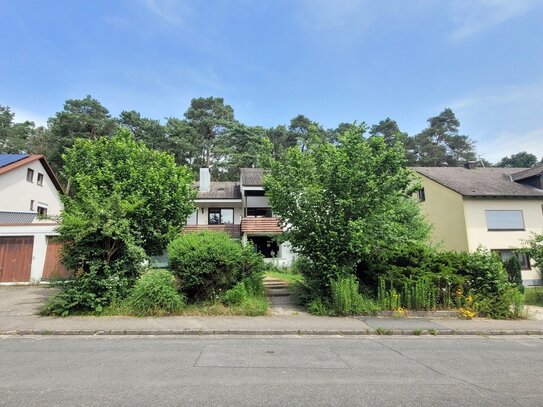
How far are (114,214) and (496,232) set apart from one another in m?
23.9

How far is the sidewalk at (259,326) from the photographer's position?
8.53m

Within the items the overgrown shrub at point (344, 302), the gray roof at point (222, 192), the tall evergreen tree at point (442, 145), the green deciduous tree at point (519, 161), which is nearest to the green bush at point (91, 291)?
the overgrown shrub at point (344, 302)

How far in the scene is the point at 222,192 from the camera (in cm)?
3000

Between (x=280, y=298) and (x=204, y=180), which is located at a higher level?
(x=204, y=180)

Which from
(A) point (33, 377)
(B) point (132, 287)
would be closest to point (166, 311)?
(B) point (132, 287)

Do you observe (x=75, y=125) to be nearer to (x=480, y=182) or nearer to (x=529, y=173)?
(x=480, y=182)

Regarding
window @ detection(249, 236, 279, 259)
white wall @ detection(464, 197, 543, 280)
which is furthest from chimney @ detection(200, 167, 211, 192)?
white wall @ detection(464, 197, 543, 280)

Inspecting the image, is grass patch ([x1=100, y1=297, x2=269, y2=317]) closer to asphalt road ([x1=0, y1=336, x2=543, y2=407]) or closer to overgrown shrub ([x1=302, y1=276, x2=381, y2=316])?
overgrown shrub ([x1=302, y1=276, x2=381, y2=316])

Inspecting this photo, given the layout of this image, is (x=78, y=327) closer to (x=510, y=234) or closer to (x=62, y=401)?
(x=62, y=401)

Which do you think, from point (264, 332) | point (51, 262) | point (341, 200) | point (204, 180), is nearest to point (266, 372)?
point (264, 332)

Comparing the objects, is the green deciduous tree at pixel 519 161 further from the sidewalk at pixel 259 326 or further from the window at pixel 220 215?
the sidewalk at pixel 259 326

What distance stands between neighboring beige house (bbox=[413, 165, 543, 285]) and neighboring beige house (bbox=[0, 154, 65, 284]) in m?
23.7

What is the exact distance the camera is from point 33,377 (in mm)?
5176

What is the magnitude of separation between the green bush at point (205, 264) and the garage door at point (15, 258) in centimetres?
1199
